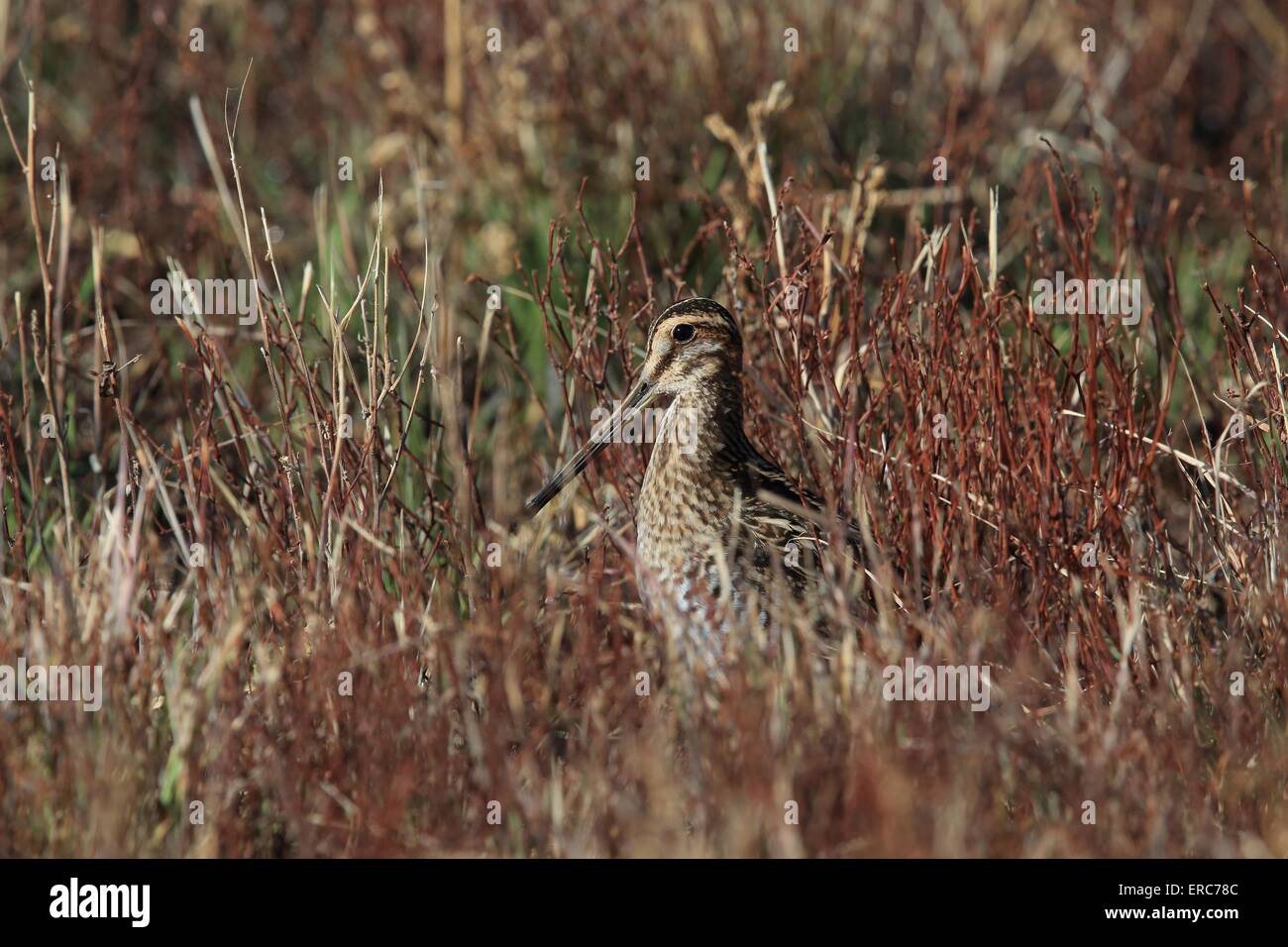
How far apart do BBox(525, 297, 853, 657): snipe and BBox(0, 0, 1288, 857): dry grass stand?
12 cm

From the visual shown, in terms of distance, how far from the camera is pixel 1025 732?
329 centimetres

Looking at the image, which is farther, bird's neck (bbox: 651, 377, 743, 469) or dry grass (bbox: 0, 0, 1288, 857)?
bird's neck (bbox: 651, 377, 743, 469)

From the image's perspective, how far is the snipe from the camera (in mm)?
3818

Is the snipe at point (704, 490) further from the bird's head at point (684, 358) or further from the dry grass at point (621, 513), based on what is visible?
the dry grass at point (621, 513)

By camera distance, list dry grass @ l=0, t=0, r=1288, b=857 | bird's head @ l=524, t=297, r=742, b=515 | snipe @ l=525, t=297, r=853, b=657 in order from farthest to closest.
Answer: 1. bird's head @ l=524, t=297, r=742, b=515
2. snipe @ l=525, t=297, r=853, b=657
3. dry grass @ l=0, t=0, r=1288, b=857

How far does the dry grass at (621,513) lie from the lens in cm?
307

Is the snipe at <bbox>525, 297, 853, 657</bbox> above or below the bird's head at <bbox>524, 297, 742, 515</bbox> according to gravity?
below

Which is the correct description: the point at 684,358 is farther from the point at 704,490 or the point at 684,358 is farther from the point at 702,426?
the point at 704,490

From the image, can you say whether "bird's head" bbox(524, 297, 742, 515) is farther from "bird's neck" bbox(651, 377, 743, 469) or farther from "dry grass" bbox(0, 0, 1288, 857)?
"dry grass" bbox(0, 0, 1288, 857)

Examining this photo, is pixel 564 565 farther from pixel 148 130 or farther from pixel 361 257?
pixel 148 130

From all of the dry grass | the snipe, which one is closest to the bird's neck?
the snipe

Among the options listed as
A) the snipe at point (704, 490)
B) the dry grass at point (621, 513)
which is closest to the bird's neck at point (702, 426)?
the snipe at point (704, 490)

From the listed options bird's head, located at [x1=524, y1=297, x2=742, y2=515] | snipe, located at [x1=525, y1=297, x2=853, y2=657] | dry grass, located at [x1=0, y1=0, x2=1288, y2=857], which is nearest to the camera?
dry grass, located at [x1=0, y1=0, x2=1288, y2=857]

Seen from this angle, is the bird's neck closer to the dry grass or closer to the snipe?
the snipe
